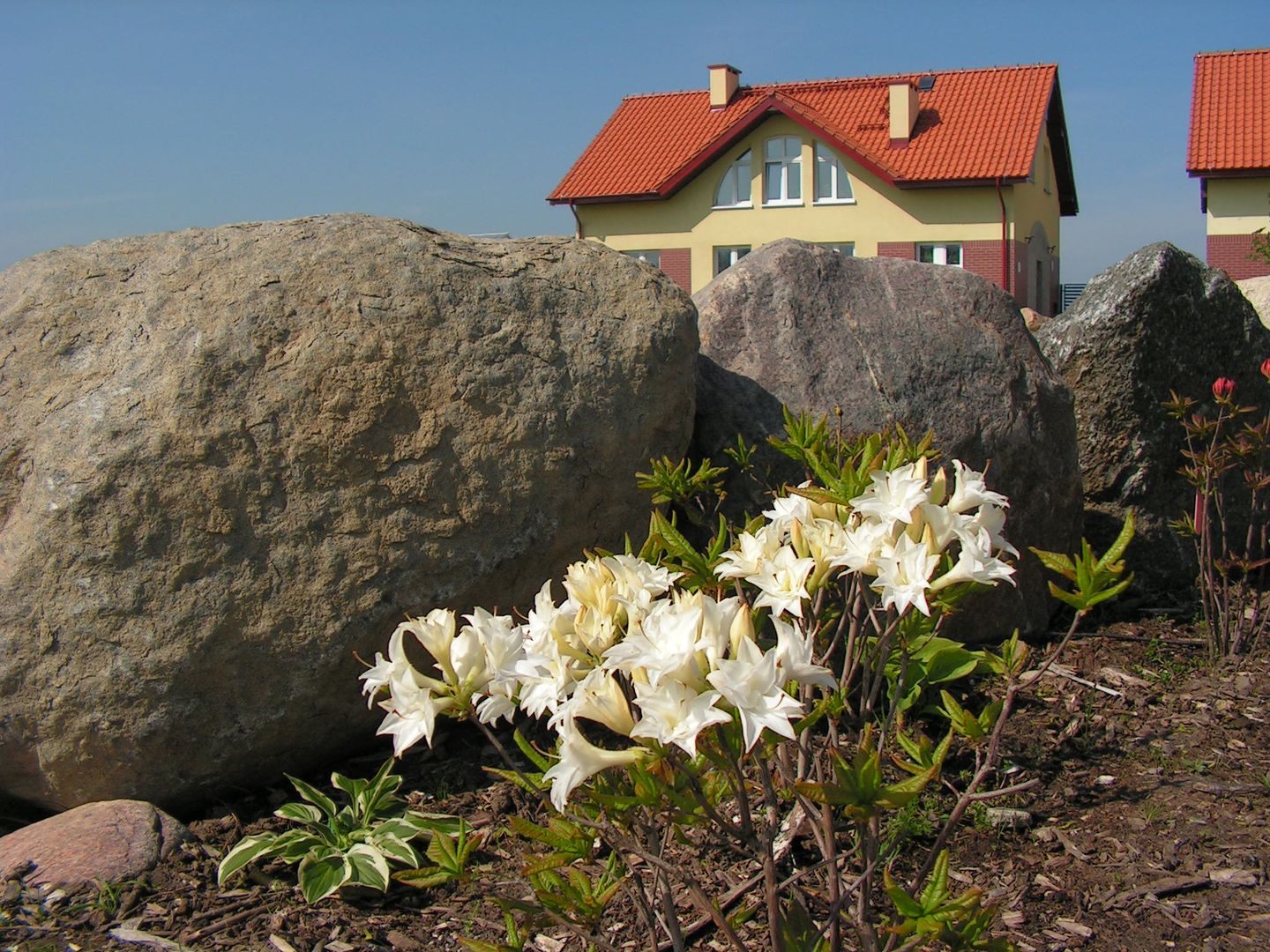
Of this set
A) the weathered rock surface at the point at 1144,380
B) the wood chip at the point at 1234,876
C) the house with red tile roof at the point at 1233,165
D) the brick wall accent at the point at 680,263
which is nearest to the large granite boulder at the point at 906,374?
the weathered rock surface at the point at 1144,380

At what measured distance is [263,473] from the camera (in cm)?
346

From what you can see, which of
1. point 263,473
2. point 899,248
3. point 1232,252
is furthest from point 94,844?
point 899,248

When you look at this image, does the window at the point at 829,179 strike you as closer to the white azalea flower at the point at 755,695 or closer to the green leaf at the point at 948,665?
the green leaf at the point at 948,665

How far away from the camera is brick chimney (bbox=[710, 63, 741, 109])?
28.7 metres

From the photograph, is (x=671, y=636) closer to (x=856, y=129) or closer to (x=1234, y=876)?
(x=1234, y=876)

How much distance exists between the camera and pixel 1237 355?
17.8 feet

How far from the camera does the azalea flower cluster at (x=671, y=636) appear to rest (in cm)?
165

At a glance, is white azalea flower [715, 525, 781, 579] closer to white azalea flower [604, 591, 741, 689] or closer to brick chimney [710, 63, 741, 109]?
white azalea flower [604, 591, 741, 689]

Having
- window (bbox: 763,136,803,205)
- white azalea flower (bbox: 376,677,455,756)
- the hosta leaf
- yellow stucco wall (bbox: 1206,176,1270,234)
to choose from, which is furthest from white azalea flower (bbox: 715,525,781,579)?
window (bbox: 763,136,803,205)

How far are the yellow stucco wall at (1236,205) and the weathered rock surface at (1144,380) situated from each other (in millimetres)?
20195

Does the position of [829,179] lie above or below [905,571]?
above

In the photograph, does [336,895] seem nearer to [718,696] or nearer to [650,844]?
[650,844]

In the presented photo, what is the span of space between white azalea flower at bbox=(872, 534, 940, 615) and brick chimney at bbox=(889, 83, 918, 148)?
26.1m

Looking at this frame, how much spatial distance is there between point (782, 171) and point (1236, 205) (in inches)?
384
